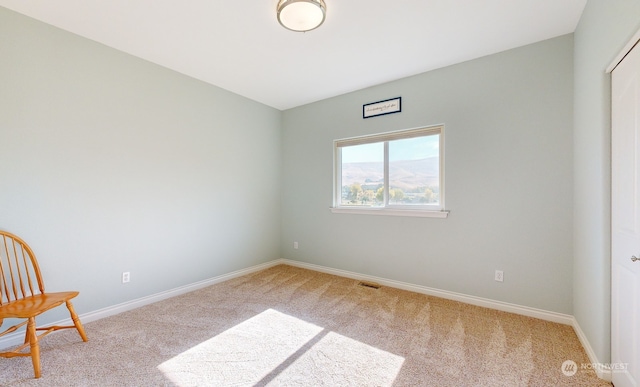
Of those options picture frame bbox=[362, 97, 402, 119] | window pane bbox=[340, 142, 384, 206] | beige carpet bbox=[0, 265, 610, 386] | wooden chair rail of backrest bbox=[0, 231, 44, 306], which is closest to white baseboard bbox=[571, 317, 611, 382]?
beige carpet bbox=[0, 265, 610, 386]

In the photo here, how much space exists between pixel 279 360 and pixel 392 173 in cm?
244

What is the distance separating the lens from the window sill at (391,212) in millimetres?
2909

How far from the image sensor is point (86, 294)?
238 centimetres

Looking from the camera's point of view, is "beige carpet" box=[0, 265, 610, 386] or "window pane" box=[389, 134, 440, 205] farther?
"window pane" box=[389, 134, 440, 205]

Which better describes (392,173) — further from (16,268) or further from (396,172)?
(16,268)

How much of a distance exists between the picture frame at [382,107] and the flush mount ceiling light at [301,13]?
5.14 feet

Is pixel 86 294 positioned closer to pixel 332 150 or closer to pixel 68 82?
pixel 68 82

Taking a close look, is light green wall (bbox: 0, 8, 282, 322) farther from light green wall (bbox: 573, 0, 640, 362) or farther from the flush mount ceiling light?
light green wall (bbox: 573, 0, 640, 362)

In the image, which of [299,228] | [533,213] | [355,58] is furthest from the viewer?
[299,228]

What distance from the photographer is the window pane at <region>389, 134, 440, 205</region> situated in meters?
3.03

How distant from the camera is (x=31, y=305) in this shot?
1776 millimetres

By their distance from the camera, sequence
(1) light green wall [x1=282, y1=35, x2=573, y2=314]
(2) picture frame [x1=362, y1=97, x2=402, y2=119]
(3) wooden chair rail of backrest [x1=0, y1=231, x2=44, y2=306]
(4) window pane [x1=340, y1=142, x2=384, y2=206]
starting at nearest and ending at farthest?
(3) wooden chair rail of backrest [x1=0, y1=231, x2=44, y2=306] < (1) light green wall [x1=282, y1=35, x2=573, y2=314] < (2) picture frame [x1=362, y1=97, x2=402, y2=119] < (4) window pane [x1=340, y1=142, x2=384, y2=206]

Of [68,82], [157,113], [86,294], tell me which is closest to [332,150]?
[157,113]

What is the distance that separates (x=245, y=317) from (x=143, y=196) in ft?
5.49
